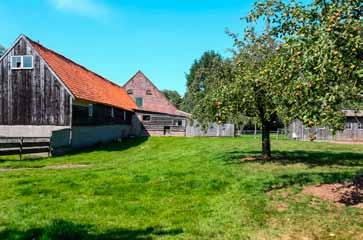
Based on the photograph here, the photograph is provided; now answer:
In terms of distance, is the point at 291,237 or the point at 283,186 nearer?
the point at 291,237

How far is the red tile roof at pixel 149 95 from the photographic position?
5134 cm

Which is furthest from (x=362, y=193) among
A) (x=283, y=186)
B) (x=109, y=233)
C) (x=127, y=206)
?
(x=109, y=233)

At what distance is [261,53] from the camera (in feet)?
49.6

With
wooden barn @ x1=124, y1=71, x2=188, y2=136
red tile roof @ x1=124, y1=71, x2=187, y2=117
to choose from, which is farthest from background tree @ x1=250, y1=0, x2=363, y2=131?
red tile roof @ x1=124, y1=71, x2=187, y2=117

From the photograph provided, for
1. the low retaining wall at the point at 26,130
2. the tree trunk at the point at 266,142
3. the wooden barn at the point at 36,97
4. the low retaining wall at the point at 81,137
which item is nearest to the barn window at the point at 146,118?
the low retaining wall at the point at 81,137

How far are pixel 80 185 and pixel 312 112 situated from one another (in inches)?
270

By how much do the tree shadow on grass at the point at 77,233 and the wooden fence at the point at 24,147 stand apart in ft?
44.5

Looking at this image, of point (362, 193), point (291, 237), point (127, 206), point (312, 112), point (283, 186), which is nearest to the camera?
point (291, 237)

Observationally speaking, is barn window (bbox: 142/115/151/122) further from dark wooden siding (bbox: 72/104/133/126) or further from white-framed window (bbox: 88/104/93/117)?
white-framed window (bbox: 88/104/93/117)

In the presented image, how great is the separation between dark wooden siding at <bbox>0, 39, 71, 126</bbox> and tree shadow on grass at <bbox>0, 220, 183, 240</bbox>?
64.1ft

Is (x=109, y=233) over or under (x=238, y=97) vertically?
under

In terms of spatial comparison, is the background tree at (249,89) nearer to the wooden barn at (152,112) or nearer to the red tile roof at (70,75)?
the red tile roof at (70,75)

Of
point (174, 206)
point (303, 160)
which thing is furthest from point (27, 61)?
point (174, 206)

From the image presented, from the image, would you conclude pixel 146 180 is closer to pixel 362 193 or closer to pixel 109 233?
pixel 109 233
